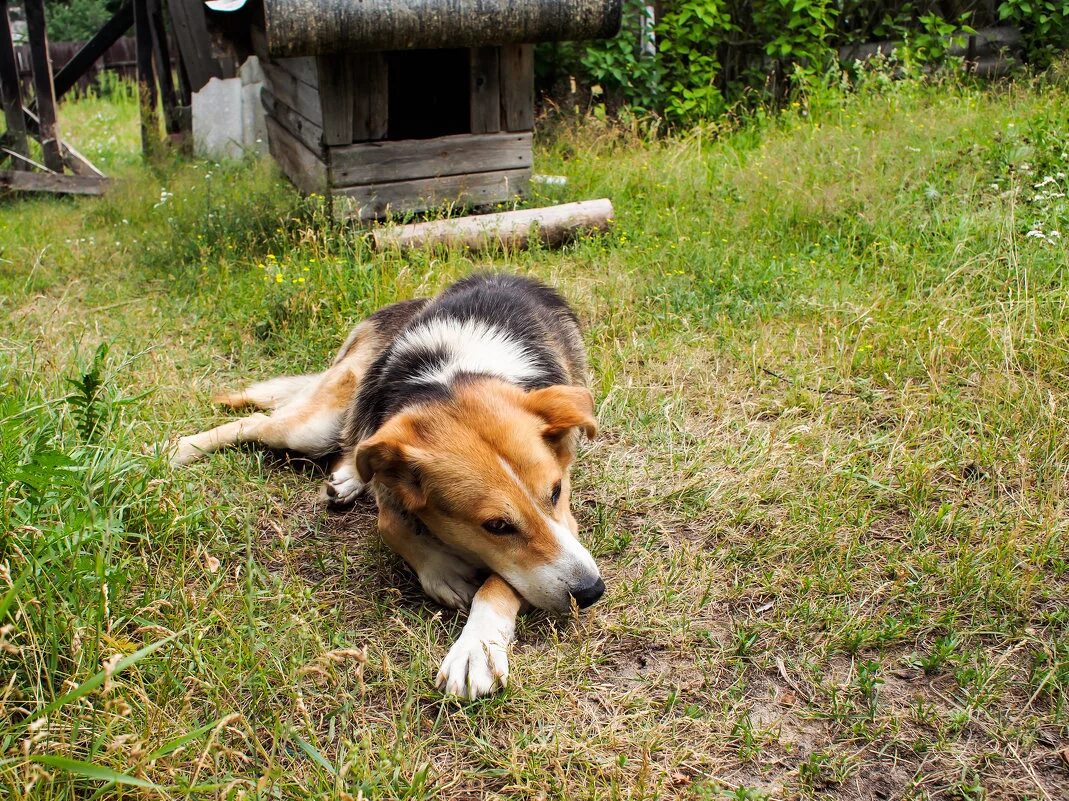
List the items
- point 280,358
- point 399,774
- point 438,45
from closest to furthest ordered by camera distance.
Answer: point 399,774 → point 280,358 → point 438,45

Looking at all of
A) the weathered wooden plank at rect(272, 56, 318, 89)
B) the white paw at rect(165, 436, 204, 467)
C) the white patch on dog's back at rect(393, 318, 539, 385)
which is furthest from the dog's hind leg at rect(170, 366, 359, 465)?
the weathered wooden plank at rect(272, 56, 318, 89)

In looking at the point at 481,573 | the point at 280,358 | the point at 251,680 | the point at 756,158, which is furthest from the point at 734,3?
the point at 251,680

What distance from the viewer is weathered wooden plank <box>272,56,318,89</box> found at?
21.1ft

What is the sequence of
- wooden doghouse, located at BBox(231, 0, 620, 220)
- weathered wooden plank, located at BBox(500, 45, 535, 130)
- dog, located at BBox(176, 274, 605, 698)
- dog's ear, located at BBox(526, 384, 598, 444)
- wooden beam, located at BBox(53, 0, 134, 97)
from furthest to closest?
wooden beam, located at BBox(53, 0, 134, 97)
weathered wooden plank, located at BBox(500, 45, 535, 130)
wooden doghouse, located at BBox(231, 0, 620, 220)
dog's ear, located at BBox(526, 384, 598, 444)
dog, located at BBox(176, 274, 605, 698)

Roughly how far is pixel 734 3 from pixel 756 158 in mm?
3089

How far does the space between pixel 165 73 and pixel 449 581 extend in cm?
902

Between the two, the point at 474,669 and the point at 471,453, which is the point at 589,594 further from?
the point at 471,453

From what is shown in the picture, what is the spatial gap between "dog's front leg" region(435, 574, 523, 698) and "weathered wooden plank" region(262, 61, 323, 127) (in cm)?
444

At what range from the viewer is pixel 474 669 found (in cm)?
289

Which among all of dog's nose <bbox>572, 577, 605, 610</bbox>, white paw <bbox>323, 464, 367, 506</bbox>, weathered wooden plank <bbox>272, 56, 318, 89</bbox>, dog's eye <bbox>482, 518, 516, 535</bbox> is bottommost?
white paw <bbox>323, 464, 367, 506</bbox>

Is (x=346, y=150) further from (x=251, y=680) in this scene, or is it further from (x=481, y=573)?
(x=251, y=680)

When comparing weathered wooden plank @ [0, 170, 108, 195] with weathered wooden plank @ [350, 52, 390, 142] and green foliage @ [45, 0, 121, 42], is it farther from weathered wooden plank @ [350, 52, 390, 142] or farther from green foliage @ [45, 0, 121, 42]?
green foliage @ [45, 0, 121, 42]

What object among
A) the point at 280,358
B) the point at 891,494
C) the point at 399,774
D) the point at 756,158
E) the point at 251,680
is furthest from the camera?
the point at 756,158

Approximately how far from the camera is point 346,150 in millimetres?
6531
